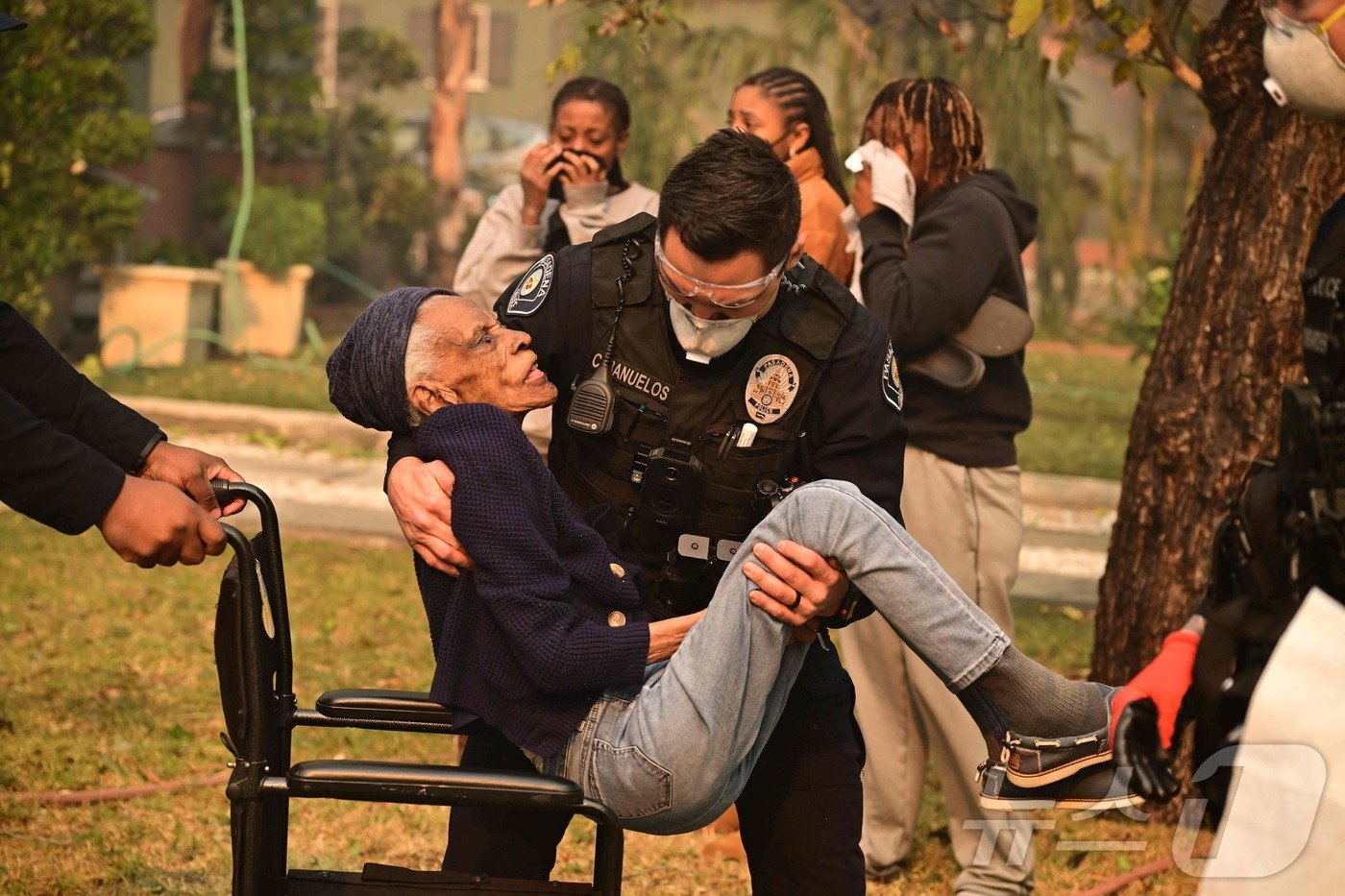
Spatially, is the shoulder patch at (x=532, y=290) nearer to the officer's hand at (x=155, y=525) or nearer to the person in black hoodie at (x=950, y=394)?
the officer's hand at (x=155, y=525)

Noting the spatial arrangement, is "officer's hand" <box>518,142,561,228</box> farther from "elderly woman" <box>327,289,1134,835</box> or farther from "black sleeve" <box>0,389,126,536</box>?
"black sleeve" <box>0,389,126,536</box>

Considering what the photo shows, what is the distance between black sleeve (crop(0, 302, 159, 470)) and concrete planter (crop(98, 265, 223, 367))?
11.5 meters

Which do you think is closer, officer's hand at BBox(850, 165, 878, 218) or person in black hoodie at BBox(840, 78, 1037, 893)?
person in black hoodie at BBox(840, 78, 1037, 893)

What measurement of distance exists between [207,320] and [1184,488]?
12.0 metres

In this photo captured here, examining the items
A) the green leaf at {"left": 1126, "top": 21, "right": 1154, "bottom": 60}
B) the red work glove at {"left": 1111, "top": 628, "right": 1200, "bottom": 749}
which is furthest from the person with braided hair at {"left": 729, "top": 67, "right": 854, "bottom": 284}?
the red work glove at {"left": 1111, "top": 628, "right": 1200, "bottom": 749}

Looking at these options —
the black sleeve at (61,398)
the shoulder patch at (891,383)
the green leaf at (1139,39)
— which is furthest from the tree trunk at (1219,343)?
the black sleeve at (61,398)

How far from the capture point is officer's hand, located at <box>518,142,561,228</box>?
Result: 488 cm

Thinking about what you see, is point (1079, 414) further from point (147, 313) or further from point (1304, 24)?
point (1304, 24)

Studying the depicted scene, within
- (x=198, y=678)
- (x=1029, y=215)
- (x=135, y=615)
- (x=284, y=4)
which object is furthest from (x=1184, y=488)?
(x=284, y=4)

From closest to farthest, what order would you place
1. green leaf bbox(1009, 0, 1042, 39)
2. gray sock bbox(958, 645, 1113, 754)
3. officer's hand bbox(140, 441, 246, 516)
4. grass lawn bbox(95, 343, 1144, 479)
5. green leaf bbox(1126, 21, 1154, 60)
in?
gray sock bbox(958, 645, 1113, 754) < officer's hand bbox(140, 441, 246, 516) < green leaf bbox(1009, 0, 1042, 39) < green leaf bbox(1126, 21, 1154, 60) < grass lawn bbox(95, 343, 1144, 479)

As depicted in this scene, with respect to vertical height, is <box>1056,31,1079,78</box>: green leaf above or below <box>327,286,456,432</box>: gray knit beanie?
above

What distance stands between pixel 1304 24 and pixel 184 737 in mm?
4280

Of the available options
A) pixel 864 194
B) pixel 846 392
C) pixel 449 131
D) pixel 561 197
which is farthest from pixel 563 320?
pixel 449 131

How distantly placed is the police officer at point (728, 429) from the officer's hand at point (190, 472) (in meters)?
0.43
